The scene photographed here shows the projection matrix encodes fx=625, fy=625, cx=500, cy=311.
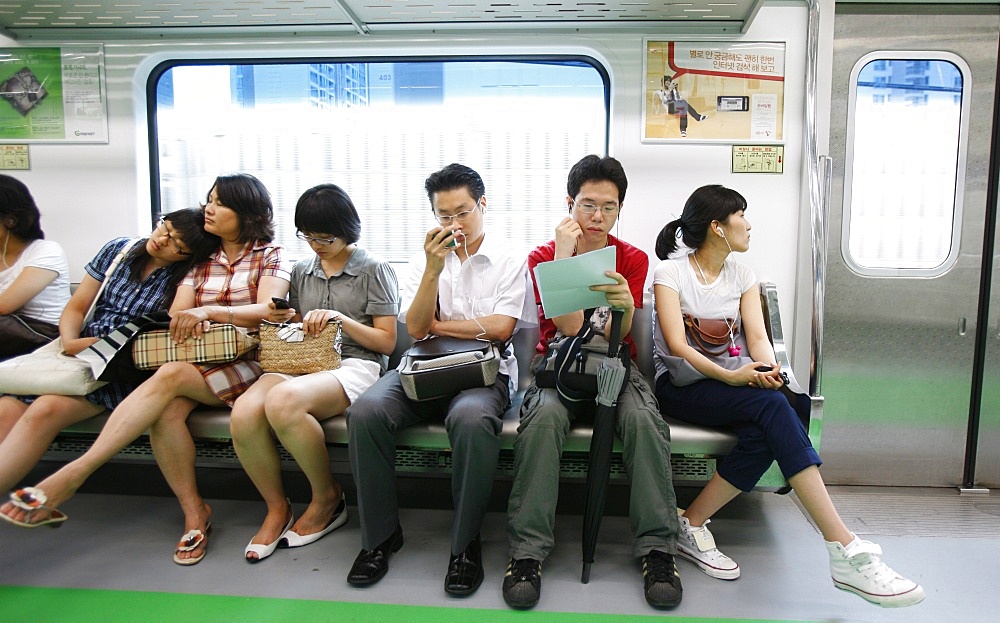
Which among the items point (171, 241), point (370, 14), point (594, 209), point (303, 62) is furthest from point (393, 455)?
point (303, 62)

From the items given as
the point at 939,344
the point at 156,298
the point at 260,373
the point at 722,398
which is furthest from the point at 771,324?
the point at 156,298

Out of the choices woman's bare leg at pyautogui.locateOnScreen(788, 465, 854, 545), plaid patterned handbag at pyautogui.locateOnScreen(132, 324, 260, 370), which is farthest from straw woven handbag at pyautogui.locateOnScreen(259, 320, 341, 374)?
woman's bare leg at pyautogui.locateOnScreen(788, 465, 854, 545)

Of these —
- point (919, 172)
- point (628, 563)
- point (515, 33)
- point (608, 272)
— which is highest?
point (515, 33)

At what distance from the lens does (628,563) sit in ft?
8.20

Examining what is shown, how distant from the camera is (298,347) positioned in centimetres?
264

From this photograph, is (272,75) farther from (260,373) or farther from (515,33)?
(260,373)

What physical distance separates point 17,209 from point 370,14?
2.08m

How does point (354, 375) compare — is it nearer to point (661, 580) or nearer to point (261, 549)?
point (261, 549)

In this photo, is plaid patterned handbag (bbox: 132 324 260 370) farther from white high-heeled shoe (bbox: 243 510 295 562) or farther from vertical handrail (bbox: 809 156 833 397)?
vertical handrail (bbox: 809 156 833 397)

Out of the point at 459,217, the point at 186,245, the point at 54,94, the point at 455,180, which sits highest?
the point at 54,94

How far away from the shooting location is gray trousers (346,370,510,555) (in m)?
2.32

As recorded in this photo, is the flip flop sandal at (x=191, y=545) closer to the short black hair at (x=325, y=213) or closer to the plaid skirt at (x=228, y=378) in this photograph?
the plaid skirt at (x=228, y=378)

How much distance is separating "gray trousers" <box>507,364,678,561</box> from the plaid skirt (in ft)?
4.15

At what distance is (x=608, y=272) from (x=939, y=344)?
2.28 meters
